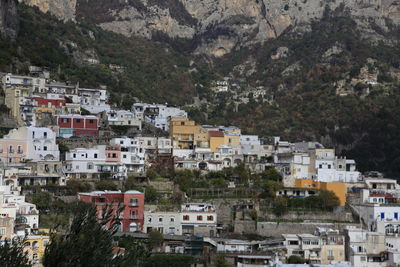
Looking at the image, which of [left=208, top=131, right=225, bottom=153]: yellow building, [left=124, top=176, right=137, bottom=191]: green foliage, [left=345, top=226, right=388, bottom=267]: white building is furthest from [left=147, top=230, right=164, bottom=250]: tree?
[left=208, top=131, right=225, bottom=153]: yellow building

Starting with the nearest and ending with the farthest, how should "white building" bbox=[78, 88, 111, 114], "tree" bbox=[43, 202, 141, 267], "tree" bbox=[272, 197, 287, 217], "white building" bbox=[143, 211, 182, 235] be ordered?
"tree" bbox=[43, 202, 141, 267] → "white building" bbox=[143, 211, 182, 235] → "tree" bbox=[272, 197, 287, 217] → "white building" bbox=[78, 88, 111, 114]

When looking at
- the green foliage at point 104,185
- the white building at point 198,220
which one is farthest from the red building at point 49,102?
the white building at point 198,220

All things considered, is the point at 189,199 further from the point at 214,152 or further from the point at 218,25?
the point at 218,25

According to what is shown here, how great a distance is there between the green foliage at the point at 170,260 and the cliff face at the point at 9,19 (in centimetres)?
4541

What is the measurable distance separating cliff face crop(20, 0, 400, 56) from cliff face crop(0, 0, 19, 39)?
34538 millimetres

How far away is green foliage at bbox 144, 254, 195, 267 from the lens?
48000 mm

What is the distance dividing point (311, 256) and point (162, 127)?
27378 millimetres

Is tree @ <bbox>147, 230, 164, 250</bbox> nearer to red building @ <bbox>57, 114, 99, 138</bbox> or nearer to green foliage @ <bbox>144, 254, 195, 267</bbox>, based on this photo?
green foliage @ <bbox>144, 254, 195, 267</bbox>

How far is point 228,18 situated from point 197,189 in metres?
81.3

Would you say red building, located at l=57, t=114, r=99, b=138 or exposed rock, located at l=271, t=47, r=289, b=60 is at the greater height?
exposed rock, located at l=271, t=47, r=289, b=60

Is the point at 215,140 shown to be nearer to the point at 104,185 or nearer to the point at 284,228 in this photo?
the point at 104,185

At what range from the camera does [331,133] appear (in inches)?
3696

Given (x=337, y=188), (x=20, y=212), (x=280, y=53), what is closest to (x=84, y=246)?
(x=20, y=212)

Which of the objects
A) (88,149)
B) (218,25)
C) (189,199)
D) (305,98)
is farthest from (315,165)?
(218,25)
